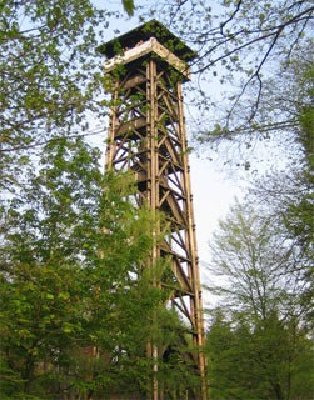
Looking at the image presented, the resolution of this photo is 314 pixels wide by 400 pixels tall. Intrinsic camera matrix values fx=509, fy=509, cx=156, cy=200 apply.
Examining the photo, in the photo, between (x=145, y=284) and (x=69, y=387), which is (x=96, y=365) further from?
(x=145, y=284)

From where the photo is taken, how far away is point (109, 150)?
63.9ft

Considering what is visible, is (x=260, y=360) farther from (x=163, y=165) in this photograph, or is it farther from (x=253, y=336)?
(x=163, y=165)

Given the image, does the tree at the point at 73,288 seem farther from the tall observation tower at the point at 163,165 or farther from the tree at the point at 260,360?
the tall observation tower at the point at 163,165

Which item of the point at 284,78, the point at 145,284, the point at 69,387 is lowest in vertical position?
the point at 69,387

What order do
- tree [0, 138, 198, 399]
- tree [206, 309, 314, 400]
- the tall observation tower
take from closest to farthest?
tree [0, 138, 198, 399] < tree [206, 309, 314, 400] < the tall observation tower

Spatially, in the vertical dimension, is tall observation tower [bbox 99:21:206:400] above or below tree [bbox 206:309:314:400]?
above

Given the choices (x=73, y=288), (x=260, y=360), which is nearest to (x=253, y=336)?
(x=260, y=360)

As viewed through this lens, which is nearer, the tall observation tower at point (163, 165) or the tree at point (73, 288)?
the tree at point (73, 288)

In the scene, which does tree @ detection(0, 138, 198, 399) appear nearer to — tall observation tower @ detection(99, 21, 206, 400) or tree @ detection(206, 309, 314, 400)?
tree @ detection(206, 309, 314, 400)

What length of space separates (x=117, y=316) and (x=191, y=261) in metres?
9.19

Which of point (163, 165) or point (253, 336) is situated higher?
point (163, 165)

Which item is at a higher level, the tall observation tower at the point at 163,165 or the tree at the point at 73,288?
the tall observation tower at the point at 163,165

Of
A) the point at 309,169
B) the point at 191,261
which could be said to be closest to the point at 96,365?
the point at 309,169

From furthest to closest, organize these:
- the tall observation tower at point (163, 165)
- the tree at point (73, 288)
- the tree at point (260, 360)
→ 1. the tall observation tower at point (163, 165)
2. the tree at point (260, 360)
3. the tree at point (73, 288)
